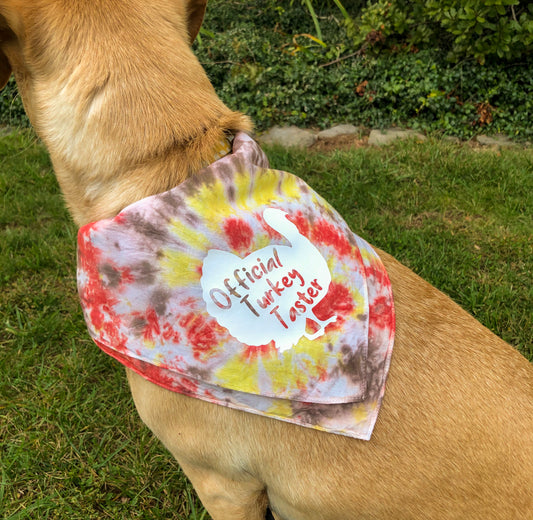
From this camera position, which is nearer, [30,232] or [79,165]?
[79,165]

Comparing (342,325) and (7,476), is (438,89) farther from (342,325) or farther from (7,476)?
(7,476)

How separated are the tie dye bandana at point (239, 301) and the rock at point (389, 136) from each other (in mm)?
3583

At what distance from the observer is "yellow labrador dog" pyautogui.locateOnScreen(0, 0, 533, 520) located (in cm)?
141

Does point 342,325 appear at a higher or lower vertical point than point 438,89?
higher

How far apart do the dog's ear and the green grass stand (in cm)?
188

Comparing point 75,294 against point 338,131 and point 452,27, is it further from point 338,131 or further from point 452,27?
point 452,27

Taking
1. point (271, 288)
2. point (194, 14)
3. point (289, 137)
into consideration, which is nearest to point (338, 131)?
point (289, 137)

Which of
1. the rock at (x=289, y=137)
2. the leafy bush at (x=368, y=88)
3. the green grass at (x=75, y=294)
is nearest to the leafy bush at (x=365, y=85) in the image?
the leafy bush at (x=368, y=88)

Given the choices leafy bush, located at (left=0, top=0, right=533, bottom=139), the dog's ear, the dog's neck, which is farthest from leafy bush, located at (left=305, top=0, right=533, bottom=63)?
the dog's neck

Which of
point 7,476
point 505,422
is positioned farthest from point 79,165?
point 7,476

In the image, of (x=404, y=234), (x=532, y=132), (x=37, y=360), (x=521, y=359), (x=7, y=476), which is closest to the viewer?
(x=521, y=359)

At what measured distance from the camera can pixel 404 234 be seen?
369 cm

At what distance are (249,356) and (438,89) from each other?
14.5ft

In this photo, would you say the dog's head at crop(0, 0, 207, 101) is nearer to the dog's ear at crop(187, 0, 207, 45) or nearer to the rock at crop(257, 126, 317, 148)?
the dog's ear at crop(187, 0, 207, 45)
